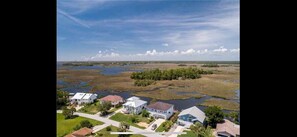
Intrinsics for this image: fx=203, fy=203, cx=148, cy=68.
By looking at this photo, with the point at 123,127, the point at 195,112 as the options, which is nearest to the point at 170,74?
the point at 195,112

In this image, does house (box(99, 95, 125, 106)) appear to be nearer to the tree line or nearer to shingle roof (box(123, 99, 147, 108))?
shingle roof (box(123, 99, 147, 108))

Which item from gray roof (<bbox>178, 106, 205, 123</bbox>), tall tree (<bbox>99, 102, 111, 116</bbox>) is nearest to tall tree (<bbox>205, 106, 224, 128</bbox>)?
gray roof (<bbox>178, 106, 205, 123</bbox>)

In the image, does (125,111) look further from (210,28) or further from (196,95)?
(210,28)

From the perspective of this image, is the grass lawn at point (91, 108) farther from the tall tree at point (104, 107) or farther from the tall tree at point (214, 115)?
the tall tree at point (214, 115)

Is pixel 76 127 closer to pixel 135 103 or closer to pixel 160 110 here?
pixel 135 103
